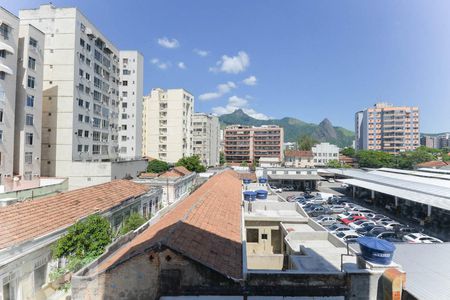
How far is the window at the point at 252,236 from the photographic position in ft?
79.7

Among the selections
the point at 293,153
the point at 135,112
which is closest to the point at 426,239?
the point at 135,112

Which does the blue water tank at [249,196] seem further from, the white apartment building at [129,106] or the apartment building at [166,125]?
the apartment building at [166,125]

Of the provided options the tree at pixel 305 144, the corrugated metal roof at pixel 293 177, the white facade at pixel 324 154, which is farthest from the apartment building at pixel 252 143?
the corrugated metal roof at pixel 293 177

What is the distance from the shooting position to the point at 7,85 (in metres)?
34.0

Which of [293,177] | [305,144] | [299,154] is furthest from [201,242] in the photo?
[305,144]

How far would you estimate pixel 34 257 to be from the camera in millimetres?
14188

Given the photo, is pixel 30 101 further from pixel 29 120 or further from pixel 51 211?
pixel 51 211

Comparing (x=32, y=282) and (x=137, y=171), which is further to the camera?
(x=137, y=171)

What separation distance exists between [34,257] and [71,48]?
4061cm

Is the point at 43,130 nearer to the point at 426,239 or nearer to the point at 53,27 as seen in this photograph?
the point at 53,27

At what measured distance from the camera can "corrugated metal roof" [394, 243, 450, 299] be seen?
10.6 m

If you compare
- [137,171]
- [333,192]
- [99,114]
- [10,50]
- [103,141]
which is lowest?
[333,192]

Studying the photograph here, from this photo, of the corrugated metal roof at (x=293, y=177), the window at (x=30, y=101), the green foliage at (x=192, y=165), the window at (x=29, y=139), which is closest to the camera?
the window at (x=30, y=101)

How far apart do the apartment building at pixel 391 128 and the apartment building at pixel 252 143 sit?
147 feet
